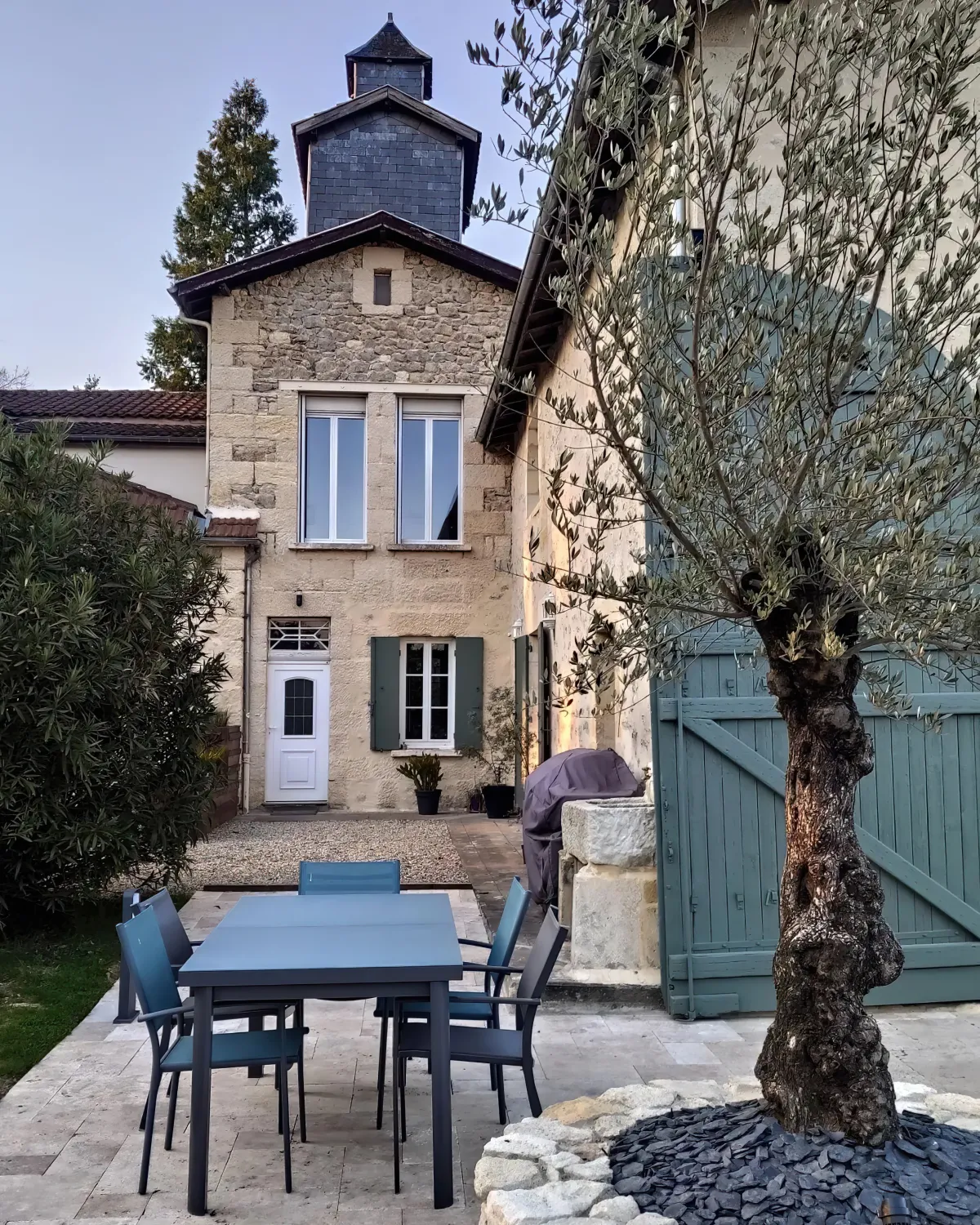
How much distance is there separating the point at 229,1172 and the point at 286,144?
83.9 feet

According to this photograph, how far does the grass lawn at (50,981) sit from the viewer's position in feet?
16.6

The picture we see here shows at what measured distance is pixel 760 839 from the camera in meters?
5.59

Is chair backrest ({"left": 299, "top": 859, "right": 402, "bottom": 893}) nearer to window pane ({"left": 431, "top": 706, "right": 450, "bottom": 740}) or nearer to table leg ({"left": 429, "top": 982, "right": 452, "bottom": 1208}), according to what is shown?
table leg ({"left": 429, "top": 982, "right": 452, "bottom": 1208})

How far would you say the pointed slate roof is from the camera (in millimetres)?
17469

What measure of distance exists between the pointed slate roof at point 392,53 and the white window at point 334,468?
22.0ft

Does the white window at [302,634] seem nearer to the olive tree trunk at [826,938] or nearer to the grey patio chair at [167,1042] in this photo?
the grey patio chair at [167,1042]

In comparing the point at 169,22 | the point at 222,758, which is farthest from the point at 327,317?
the point at 169,22

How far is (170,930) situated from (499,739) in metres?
9.29

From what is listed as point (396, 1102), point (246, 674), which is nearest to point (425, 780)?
point (246, 674)

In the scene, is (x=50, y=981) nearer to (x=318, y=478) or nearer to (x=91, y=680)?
(x=91, y=680)

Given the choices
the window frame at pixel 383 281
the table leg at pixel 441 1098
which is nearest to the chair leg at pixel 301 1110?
the table leg at pixel 441 1098

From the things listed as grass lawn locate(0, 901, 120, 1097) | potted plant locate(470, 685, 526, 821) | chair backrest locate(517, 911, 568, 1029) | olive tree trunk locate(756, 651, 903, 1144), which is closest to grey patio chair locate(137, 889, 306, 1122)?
chair backrest locate(517, 911, 568, 1029)

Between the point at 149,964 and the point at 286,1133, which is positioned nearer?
A: the point at 286,1133

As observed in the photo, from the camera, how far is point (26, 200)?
11430mm
